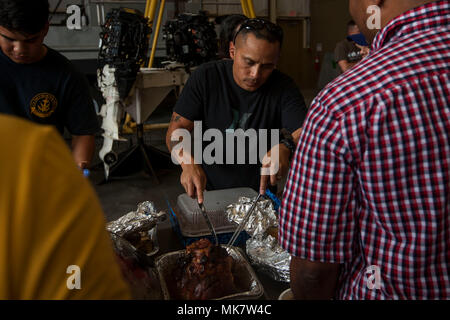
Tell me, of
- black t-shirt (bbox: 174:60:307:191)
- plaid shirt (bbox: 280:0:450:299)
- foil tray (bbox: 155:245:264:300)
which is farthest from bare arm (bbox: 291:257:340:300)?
black t-shirt (bbox: 174:60:307:191)

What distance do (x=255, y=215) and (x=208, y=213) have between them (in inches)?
6.7

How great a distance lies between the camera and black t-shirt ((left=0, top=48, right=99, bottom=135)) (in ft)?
5.18

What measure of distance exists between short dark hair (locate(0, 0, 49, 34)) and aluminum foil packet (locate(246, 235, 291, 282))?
108 cm

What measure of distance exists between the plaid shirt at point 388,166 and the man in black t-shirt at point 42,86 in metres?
1.15

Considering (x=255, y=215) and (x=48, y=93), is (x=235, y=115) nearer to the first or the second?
(x=255, y=215)

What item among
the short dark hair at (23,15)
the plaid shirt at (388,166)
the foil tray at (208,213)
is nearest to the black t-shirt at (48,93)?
the short dark hair at (23,15)

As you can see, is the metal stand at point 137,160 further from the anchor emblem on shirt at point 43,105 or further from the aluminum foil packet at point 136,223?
the aluminum foil packet at point 136,223

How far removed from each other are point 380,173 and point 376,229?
0.38 feet

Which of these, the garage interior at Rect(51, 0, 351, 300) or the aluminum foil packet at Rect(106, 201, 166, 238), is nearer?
the aluminum foil packet at Rect(106, 201, 166, 238)

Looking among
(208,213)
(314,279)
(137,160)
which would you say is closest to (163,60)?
(137,160)

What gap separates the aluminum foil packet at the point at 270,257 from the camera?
3.41 ft

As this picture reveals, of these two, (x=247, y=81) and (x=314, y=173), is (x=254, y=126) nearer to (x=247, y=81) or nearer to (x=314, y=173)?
(x=247, y=81)

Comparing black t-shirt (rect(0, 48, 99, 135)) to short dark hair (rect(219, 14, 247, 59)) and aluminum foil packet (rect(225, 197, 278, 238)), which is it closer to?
aluminum foil packet (rect(225, 197, 278, 238))

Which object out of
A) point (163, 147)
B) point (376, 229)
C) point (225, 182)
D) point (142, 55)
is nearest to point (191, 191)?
point (225, 182)
